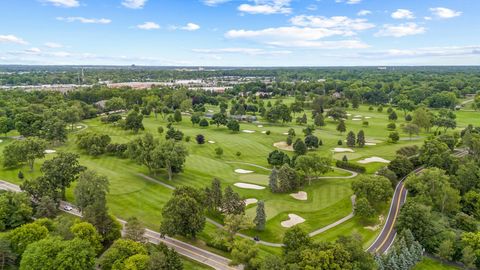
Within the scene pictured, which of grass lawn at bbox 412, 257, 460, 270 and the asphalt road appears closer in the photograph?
the asphalt road

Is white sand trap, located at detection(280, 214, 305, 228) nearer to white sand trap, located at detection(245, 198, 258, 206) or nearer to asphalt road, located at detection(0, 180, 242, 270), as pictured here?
white sand trap, located at detection(245, 198, 258, 206)

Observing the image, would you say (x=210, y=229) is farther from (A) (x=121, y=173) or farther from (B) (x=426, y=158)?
(B) (x=426, y=158)

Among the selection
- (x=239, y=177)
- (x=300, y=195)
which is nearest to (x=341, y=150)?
(x=300, y=195)

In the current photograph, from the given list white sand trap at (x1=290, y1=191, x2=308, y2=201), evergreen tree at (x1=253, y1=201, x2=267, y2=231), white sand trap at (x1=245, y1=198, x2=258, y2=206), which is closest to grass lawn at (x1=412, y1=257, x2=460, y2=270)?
evergreen tree at (x1=253, y1=201, x2=267, y2=231)

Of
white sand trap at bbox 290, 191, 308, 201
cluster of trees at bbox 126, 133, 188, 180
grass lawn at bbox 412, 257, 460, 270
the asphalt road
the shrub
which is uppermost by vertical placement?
cluster of trees at bbox 126, 133, 188, 180

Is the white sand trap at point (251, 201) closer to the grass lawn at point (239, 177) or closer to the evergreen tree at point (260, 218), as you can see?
the grass lawn at point (239, 177)

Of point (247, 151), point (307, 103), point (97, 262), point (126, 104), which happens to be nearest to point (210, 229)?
point (97, 262)

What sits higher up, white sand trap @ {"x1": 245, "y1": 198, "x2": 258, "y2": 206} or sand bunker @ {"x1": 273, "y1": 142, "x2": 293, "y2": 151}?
sand bunker @ {"x1": 273, "y1": 142, "x2": 293, "y2": 151}
